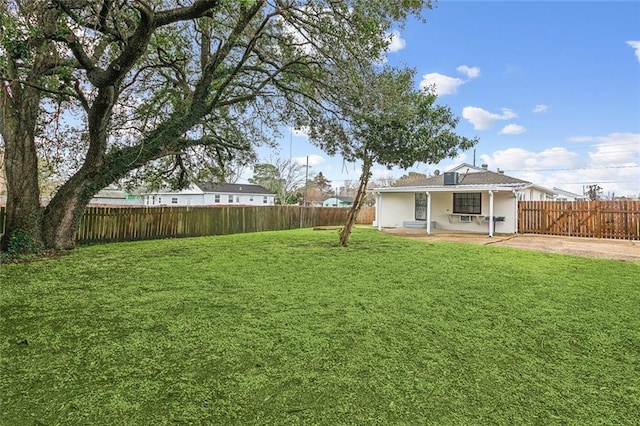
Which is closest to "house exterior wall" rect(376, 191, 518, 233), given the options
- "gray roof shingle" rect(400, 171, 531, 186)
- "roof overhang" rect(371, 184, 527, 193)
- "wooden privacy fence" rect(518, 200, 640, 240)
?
"wooden privacy fence" rect(518, 200, 640, 240)

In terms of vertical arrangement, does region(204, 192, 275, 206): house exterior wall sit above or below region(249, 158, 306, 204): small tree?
below

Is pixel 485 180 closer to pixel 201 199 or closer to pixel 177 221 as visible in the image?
pixel 177 221

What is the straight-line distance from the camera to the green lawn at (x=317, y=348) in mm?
2080

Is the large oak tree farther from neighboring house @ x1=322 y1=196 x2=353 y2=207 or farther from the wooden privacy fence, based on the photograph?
neighboring house @ x1=322 y1=196 x2=353 y2=207

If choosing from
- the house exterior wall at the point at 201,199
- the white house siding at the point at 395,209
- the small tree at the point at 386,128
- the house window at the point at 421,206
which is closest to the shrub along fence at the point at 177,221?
the white house siding at the point at 395,209

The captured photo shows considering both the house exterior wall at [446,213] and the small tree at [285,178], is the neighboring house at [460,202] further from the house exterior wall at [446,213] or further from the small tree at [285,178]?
the small tree at [285,178]

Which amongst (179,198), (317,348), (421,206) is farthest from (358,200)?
(179,198)

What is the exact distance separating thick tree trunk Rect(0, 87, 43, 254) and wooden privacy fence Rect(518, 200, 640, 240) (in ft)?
55.4

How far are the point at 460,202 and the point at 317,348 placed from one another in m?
14.6

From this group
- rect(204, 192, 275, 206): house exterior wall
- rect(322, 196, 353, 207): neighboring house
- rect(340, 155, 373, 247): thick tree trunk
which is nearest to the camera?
rect(340, 155, 373, 247): thick tree trunk

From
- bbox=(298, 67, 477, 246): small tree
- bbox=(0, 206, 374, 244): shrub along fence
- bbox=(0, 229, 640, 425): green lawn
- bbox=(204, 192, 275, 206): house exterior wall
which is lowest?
bbox=(0, 229, 640, 425): green lawn

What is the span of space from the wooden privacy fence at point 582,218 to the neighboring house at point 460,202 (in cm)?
63

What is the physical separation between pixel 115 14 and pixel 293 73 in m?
4.48

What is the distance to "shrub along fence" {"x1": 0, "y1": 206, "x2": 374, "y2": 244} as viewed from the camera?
1030 centimetres
